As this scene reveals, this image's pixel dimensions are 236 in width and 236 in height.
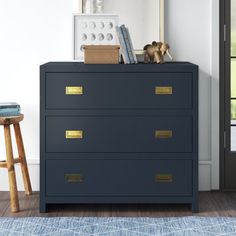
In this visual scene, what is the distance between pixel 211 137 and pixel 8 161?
55.0 inches

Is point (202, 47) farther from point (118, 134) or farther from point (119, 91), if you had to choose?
point (118, 134)

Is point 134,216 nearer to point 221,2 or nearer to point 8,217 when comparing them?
point 8,217

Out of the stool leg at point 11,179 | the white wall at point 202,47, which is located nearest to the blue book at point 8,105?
the stool leg at point 11,179

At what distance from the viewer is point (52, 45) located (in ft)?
14.5

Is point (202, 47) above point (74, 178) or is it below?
above

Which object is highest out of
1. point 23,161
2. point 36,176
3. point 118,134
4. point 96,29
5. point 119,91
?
point 96,29

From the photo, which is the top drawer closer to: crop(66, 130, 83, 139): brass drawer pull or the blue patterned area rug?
crop(66, 130, 83, 139): brass drawer pull

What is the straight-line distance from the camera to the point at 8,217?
382 cm

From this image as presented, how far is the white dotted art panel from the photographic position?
14.1 ft

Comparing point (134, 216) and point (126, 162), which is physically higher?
point (126, 162)

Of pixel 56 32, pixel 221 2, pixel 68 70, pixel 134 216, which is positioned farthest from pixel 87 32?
pixel 134 216

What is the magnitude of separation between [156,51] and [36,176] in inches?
46.6

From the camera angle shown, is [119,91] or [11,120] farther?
[11,120]

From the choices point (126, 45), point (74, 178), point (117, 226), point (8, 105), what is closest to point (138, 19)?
point (126, 45)
